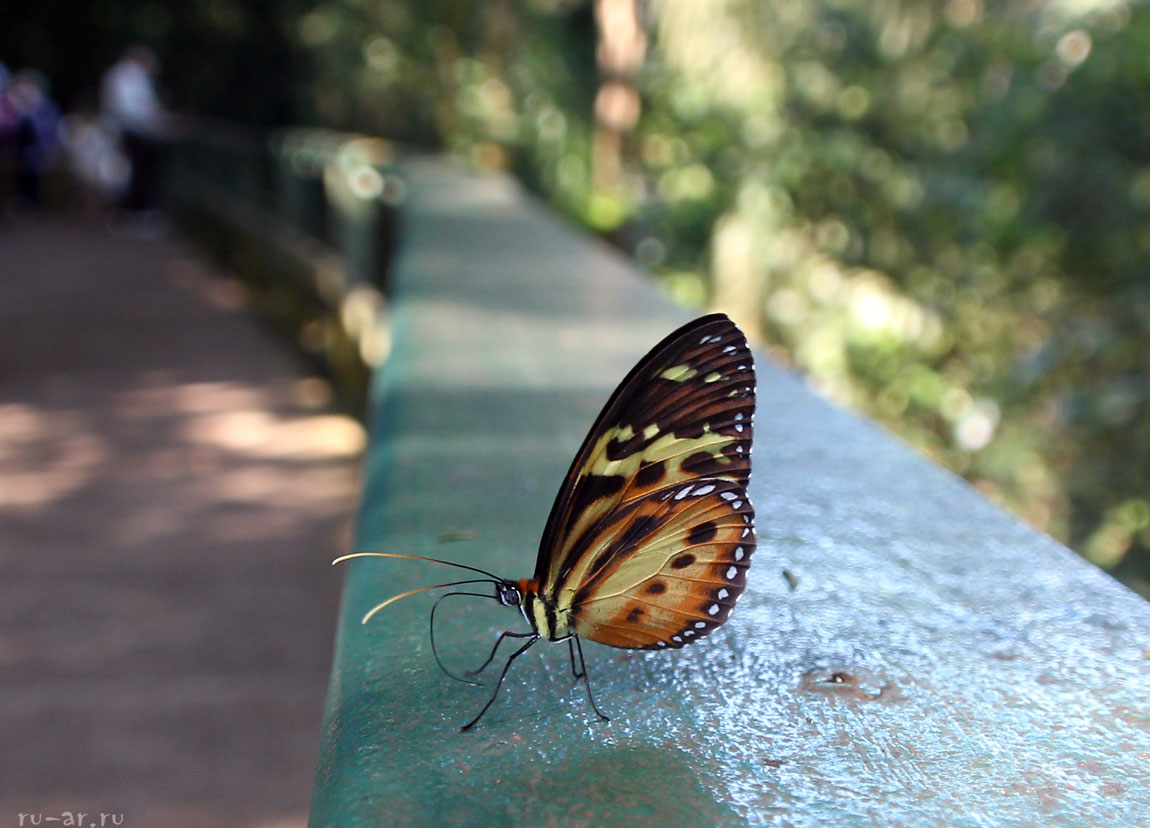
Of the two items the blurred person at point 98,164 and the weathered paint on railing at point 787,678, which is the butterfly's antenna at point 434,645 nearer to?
the weathered paint on railing at point 787,678

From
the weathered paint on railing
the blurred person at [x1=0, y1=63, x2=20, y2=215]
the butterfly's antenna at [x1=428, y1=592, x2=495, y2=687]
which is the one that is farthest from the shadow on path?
the blurred person at [x1=0, y1=63, x2=20, y2=215]

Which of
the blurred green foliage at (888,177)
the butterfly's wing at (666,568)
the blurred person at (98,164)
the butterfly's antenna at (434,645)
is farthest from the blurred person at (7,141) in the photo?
the butterfly's wing at (666,568)

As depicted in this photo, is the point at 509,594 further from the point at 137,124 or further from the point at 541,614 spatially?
the point at 137,124

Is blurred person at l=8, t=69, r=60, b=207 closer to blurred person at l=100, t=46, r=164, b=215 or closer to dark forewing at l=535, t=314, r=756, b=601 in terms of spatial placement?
blurred person at l=100, t=46, r=164, b=215

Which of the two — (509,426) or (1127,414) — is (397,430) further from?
(1127,414)

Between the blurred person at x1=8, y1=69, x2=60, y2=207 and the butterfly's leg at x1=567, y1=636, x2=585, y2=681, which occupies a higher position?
the butterfly's leg at x1=567, y1=636, x2=585, y2=681

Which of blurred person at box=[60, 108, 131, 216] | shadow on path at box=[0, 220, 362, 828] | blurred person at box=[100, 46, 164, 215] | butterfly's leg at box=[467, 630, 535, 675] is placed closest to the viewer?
butterfly's leg at box=[467, 630, 535, 675]
